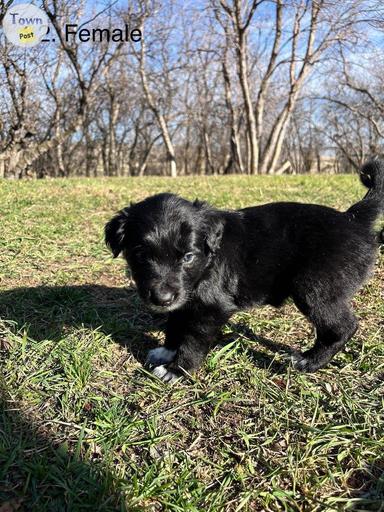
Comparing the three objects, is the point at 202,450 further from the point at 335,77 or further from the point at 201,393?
the point at 335,77

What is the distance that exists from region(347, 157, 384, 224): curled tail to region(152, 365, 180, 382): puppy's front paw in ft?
5.64

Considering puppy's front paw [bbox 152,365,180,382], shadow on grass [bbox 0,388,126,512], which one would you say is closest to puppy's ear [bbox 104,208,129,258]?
puppy's front paw [bbox 152,365,180,382]

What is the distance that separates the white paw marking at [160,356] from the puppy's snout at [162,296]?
54 centimetres

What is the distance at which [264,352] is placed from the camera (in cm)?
308

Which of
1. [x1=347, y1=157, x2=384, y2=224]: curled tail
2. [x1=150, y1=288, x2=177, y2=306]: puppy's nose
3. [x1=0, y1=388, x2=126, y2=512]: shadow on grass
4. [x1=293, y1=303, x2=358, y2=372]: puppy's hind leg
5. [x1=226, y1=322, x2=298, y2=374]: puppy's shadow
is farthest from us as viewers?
[x1=347, y1=157, x2=384, y2=224]: curled tail

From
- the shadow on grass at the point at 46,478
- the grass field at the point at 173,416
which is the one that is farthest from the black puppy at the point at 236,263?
the shadow on grass at the point at 46,478

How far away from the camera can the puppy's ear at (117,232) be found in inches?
112

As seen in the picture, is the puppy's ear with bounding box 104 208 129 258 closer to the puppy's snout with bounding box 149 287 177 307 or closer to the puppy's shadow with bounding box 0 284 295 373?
the puppy's snout with bounding box 149 287 177 307

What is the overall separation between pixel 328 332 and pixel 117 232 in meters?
1.57

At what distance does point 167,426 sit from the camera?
90.7 inches

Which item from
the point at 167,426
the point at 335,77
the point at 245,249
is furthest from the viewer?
the point at 335,77

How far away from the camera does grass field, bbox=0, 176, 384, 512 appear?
1906mm

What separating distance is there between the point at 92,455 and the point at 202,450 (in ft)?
1.81


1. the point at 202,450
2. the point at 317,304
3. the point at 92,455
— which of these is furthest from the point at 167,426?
the point at 317,304
